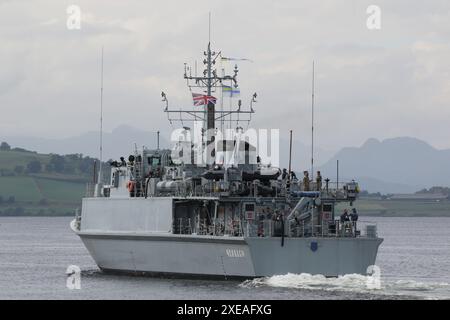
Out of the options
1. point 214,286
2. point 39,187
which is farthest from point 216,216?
point 39,187

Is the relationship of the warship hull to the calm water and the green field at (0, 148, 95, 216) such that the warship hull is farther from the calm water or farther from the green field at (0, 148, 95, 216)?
the green field at (0, 148, 95, 216)

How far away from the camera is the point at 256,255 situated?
4134 centimetres

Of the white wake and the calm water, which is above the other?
the white wake

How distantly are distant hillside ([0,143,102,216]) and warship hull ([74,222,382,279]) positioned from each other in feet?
426

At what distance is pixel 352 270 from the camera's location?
42.0 m

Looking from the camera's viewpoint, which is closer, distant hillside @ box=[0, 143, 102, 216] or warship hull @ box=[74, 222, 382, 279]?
warship hull @ box=[74, 222, 382, 279]

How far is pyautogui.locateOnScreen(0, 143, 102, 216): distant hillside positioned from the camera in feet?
582

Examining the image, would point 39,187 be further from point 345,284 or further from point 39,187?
point 345,284

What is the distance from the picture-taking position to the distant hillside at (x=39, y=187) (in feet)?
582

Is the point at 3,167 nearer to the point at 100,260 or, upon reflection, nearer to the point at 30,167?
the point at 30,167

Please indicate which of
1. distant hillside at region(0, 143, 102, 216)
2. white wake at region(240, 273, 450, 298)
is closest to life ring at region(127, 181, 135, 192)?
white wake at region(240, 273, 450, 298)

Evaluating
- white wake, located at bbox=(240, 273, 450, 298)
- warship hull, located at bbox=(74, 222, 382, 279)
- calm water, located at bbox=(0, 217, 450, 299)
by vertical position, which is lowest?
calm water, located at bbox=(0, 217, 450, 299)
